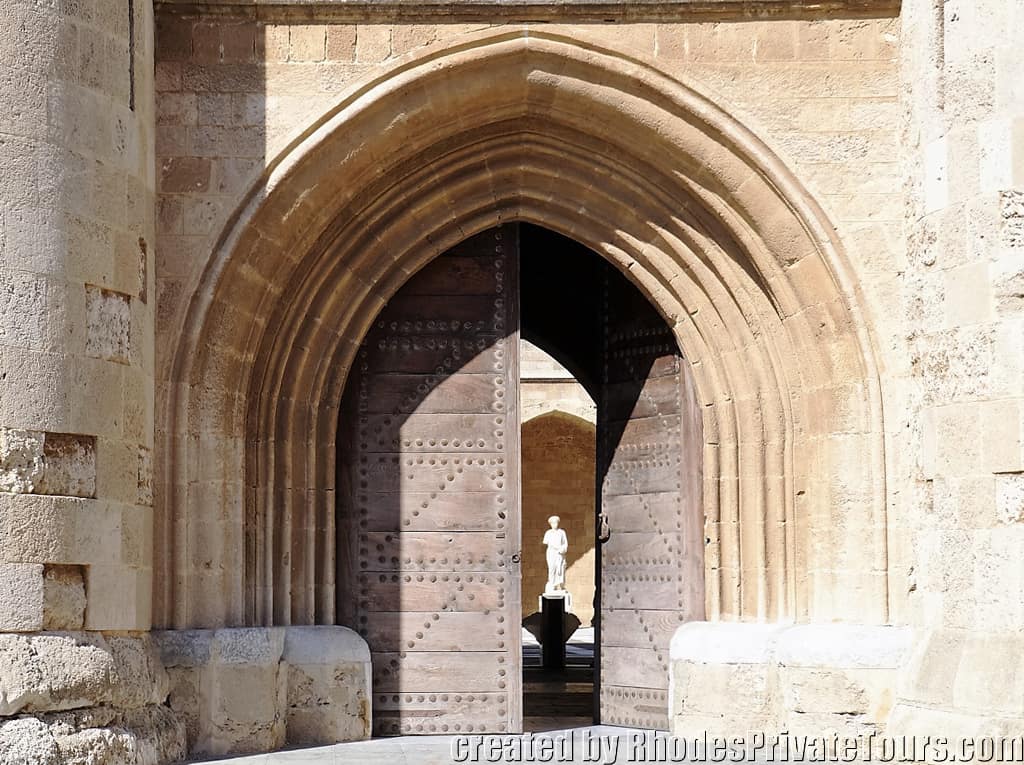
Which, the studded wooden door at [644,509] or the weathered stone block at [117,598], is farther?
the studded wooden door at [644,509]

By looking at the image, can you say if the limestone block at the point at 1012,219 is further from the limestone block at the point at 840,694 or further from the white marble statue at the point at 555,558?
the white marble statue at the point at 555,558

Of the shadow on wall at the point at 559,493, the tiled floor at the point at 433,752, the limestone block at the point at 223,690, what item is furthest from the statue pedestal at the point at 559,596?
the limestone block at the point at 223,690

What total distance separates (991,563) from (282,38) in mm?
3870

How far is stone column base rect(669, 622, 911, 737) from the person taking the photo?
22.0 feet

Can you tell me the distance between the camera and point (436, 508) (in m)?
7.75

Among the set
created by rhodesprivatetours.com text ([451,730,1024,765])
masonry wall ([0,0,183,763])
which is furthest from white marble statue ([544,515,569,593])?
masonry wall ([0,0,183,763])

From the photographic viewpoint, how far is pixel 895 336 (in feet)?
22.6

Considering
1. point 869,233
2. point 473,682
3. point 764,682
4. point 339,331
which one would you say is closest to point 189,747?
point 473,682

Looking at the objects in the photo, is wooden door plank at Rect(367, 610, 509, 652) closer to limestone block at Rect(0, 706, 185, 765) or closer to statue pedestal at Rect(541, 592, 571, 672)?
limestone block at Rect(0, 706, 185, 765)

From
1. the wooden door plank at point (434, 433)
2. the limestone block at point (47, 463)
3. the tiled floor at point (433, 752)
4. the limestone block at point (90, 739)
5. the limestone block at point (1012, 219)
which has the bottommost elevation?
the tiled floor at point (433, 752)

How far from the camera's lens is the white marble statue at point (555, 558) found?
16.8m

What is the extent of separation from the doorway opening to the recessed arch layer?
245mm

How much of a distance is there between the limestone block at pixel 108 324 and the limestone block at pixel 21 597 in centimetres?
91

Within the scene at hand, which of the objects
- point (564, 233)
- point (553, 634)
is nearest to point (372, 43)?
point (564, 233)
